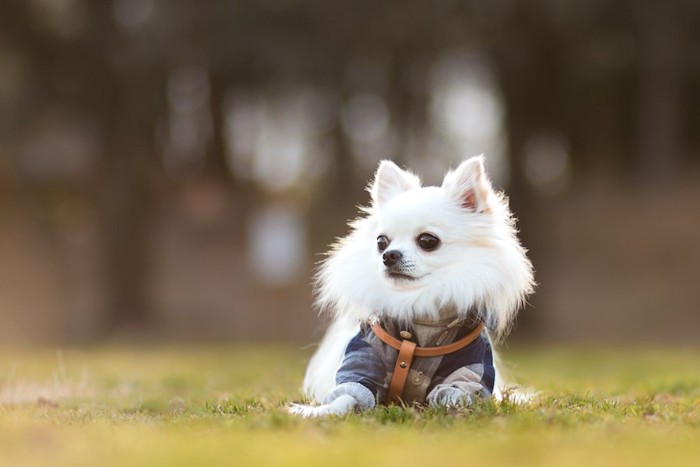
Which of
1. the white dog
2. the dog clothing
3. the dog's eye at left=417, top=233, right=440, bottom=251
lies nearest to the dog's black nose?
the white dog

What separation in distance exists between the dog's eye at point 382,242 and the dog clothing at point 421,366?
46 cm

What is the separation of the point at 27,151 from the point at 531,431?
2134 cm

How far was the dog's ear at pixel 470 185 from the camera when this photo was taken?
5883mm

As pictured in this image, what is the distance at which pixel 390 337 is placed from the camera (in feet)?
18.5

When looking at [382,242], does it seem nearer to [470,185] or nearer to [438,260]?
[438,260]

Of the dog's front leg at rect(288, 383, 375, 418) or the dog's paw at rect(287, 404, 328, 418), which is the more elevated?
the dog's front leg at rect(288, 383, 375, 418)

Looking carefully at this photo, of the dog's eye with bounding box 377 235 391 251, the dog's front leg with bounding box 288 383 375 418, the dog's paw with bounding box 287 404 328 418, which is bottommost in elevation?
the dog's paw with bounding box 287 404 328 418

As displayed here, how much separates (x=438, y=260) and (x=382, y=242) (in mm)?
377

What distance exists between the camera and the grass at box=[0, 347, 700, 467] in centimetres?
409

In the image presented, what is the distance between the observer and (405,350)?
18.3 feet

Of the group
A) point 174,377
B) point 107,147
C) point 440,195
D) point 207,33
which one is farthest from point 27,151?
point 440,195

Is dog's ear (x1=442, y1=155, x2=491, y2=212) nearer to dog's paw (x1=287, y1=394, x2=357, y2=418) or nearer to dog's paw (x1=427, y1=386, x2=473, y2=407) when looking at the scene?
dog's paw (x1=427, y1=386, x2=473, y2=407)

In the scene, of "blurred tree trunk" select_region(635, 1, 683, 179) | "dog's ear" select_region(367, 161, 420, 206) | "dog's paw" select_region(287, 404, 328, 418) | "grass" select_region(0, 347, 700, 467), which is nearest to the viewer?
"grass" select_region(0, 347, 700, 467)

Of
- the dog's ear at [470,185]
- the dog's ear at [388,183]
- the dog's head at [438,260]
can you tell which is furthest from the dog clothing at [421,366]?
the dog's ear at [388,183]
